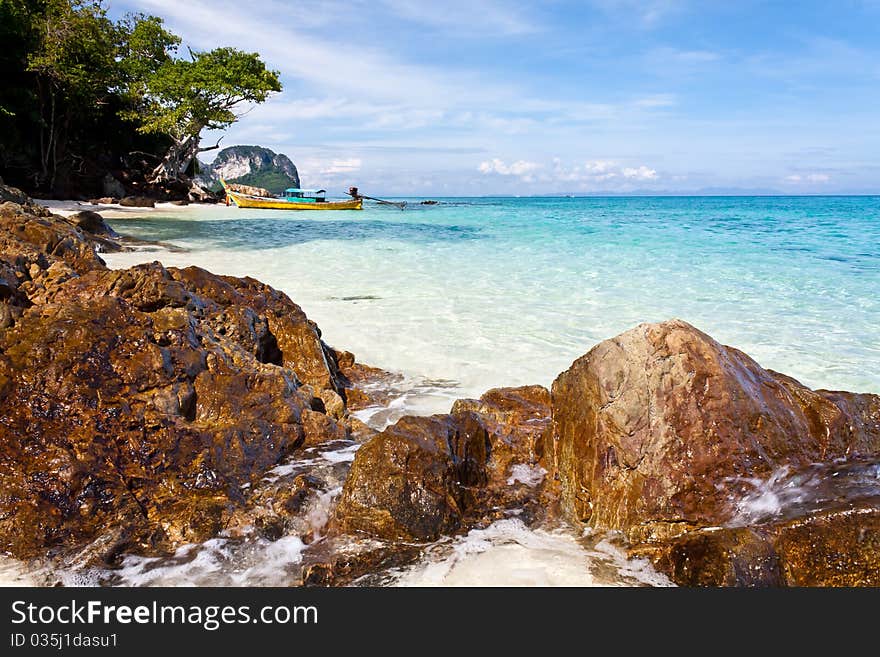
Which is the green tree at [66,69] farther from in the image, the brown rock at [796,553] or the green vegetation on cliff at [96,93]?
the brown rock at [796,553]

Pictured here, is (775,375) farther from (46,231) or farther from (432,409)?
(46,231)

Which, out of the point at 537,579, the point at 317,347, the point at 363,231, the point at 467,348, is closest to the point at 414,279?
the point at 467,348

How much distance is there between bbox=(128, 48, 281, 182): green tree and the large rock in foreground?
33266mm

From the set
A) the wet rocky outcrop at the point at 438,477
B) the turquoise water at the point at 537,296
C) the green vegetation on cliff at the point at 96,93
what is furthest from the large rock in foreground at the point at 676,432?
the green vegetation on cliff at the point at 96,93

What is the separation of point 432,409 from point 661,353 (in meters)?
2.40

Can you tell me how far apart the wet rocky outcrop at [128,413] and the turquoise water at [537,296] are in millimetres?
1898

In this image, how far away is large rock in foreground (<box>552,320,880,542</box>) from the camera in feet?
9.99

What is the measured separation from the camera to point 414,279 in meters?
12.3

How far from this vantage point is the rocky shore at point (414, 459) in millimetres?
2836

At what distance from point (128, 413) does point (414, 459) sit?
171 cm

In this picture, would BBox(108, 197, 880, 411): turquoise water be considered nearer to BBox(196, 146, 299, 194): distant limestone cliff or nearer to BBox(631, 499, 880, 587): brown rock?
BBox(631, 499, 880, 587): brown rock

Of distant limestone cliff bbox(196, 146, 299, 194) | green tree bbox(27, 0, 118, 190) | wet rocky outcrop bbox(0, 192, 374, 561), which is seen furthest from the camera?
distant limestone cliff bbox(196, 146, 299, 194)

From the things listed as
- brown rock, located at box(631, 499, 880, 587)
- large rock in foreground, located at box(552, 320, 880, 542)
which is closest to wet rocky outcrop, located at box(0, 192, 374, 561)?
large rock in foreground, located at box(552, 320, 880, 542)

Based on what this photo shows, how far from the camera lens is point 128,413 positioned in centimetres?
344
